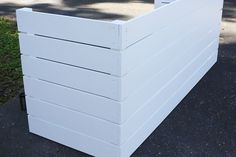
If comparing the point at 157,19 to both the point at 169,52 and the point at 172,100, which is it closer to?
the point at 169,52

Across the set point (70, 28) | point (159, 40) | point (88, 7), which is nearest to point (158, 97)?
point (159, 40)

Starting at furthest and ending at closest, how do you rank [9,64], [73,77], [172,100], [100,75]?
[9,64] < [172,100] < [73,77] < [100,75]

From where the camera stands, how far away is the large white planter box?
2.46m

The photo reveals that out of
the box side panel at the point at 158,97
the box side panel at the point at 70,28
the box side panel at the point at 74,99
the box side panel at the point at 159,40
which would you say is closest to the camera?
the box side panel at the point at 70,28

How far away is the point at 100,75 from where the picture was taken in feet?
8.27

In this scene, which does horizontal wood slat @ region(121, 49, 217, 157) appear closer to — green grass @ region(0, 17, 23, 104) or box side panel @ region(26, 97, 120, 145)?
box side panel @ region(26, 97, 120, 145)

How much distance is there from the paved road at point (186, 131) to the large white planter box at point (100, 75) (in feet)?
0.29

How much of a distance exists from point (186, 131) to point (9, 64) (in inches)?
92.5

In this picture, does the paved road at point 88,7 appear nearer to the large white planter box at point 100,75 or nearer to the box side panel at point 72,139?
the large white planter box at point 100,75

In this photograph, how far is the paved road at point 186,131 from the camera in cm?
290

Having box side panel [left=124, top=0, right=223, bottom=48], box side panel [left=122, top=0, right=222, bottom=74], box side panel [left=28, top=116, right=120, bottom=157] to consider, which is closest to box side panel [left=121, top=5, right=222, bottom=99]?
box side panel [left=122, top=0, right=222, bottom=74]

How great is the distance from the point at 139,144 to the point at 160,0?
1675 millimetres

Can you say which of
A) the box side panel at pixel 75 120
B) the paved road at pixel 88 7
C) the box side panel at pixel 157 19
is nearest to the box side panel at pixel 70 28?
the box side panel at pixel 157 19

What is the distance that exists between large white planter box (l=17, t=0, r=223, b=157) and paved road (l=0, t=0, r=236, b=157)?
0.29 feet
